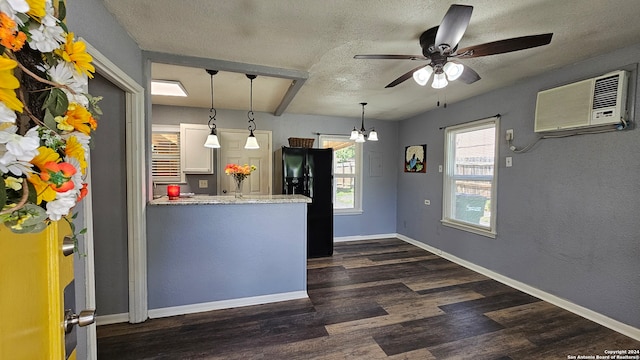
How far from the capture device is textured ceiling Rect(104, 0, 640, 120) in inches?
63.9

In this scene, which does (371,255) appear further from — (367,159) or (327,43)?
(327,43)

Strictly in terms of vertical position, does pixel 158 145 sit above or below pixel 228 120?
below

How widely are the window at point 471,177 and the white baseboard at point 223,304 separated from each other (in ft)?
8.35

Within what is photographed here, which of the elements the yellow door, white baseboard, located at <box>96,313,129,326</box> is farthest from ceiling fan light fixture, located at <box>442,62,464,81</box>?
white baseboard, located at <box>96,313,129,326</box>

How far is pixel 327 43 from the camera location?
81.7 inches

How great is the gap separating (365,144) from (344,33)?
314 centimetres

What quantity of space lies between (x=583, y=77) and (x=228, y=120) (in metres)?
4.37

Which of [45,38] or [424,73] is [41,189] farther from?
[424,73]

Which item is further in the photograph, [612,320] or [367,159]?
[367,159]

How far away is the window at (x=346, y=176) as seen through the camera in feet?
16.0

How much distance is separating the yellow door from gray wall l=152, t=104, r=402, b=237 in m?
3.81

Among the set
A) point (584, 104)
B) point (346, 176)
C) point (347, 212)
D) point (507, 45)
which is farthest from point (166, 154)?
point (584, 104)

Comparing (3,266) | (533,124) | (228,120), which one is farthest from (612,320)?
(228,120)

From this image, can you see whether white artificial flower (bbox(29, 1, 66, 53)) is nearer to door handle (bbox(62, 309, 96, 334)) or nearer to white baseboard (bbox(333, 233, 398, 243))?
door handle (bbox(62, 309, 96, 334))
